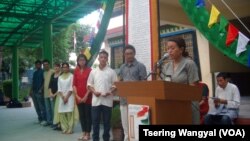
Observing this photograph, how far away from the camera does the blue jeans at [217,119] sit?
16.8 feet

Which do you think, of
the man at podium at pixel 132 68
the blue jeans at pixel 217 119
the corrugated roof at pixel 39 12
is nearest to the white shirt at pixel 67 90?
the man at podium at pixel 132 68

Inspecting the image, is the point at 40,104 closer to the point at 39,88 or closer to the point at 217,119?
the point at 39,88

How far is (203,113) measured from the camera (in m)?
5.48

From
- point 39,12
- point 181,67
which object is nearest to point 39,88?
point 39,12

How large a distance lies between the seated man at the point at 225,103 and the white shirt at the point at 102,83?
5.43ft

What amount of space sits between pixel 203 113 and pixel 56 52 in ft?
71.4

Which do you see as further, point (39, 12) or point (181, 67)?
point (39, 12)

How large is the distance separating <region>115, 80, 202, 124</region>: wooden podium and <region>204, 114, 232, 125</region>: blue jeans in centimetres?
240

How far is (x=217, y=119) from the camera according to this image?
17.3ft

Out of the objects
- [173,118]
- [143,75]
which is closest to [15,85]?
[143,75]

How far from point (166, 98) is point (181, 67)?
72 centimetres

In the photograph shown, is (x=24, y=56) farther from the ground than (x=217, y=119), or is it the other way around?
(x=24, y=56)

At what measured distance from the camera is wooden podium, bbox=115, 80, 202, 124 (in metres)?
2.61

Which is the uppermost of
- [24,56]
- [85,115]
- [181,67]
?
[24,56]
